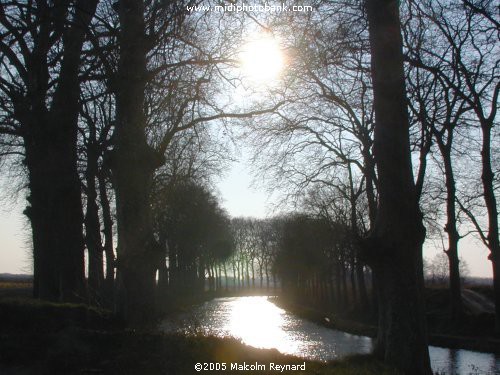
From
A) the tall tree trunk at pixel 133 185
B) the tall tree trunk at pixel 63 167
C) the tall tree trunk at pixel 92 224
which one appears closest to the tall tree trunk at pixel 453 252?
the tall tree trunk at pixel 92 224

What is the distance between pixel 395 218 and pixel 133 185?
4853mm

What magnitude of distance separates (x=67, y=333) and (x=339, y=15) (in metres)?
7.70

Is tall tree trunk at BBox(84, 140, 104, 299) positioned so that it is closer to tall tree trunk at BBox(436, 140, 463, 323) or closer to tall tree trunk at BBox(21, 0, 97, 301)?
tall tree trunk at BBox(21, 0, 97, 301)

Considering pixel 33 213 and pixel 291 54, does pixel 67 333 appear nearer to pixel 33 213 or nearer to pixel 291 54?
pixel 291 54

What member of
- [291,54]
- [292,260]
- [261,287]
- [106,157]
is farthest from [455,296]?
[261,287]

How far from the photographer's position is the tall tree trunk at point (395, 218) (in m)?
9.14

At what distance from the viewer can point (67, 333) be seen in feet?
27.2

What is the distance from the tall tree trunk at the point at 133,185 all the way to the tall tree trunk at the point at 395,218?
419 cm

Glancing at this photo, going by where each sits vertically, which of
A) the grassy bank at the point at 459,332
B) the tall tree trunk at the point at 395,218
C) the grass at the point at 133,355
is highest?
the tall tree trunk at the point at 395,218

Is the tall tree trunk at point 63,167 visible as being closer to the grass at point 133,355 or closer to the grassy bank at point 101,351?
the grassy bank at point 101,351

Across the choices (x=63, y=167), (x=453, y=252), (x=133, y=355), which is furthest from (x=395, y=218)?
(x=453, y=252)

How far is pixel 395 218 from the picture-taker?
9.33 metres

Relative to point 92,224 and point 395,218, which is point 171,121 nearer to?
point 395,218

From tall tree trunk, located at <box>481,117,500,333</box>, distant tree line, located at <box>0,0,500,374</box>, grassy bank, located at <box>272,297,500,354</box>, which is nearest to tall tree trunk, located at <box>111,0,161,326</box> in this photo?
distant tree line, located at <box>0,0,500,374</box>
